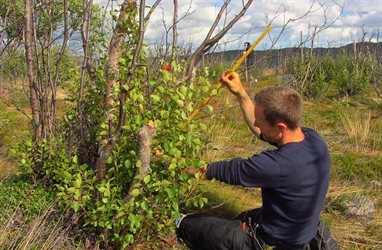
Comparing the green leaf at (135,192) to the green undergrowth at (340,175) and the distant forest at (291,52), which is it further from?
the distant forest at (291,52)

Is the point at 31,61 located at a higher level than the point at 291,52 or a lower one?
lower

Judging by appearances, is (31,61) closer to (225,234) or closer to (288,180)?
(225,234)

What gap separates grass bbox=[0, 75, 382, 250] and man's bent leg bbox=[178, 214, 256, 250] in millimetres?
151

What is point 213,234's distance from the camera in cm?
289

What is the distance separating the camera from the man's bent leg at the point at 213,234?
A: 9.02 feet

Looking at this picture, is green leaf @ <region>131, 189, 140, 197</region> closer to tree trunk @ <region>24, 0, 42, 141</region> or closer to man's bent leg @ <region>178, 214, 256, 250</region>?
man's bent leg @ <region>178, 214, 256, 250</region>

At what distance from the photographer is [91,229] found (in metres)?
2.79

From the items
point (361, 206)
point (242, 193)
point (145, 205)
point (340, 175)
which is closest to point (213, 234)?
point (145, 205)

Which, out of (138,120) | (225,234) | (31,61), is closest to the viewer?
(138,120)

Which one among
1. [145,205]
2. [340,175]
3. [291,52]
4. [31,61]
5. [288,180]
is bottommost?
[340,175]

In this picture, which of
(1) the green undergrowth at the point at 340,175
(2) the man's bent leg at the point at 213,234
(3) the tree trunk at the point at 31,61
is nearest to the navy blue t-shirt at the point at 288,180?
(2) the man's bent leg at the point at 213,234

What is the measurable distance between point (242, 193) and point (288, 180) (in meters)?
2.07

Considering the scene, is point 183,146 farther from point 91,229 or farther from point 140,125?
point 91,229

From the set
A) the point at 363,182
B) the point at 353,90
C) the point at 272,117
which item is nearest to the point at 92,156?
the point at 272,117
